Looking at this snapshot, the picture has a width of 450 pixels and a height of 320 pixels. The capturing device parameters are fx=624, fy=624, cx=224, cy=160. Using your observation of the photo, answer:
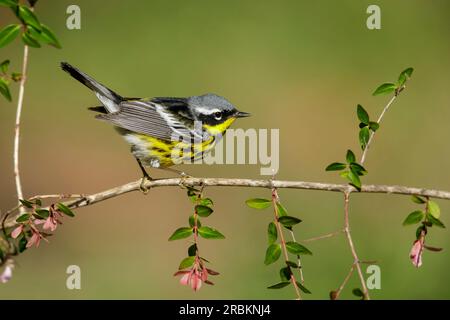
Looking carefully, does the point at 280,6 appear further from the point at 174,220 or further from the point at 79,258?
Result: the point at 79,258

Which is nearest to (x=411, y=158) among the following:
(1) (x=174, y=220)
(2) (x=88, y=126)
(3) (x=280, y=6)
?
(1) (x=174, y=220)

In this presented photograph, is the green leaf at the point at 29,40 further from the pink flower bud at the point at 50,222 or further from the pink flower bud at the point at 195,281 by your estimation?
the pink flower bud at the point at 195,281

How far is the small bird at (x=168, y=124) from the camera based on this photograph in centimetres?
419

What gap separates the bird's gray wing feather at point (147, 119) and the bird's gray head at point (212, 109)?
0.15 metres

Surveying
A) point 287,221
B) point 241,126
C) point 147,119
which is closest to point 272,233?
point 287,221

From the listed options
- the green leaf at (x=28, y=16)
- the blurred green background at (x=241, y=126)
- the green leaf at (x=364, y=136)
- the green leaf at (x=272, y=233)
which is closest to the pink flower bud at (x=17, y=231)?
the green leaf at (x=28, y=16)

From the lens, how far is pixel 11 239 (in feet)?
9.30

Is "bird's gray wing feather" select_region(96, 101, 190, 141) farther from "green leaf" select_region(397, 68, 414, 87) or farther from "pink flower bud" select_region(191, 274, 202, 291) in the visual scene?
"green leaf" select_region(397, 68, 414, 87)

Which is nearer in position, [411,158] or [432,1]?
[411,158]

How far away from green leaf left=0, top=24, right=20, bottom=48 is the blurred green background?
390 centimetres

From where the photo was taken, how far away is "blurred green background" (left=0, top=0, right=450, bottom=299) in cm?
625

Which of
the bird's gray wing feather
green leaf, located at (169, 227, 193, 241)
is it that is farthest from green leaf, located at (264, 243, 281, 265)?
the bird's gray wing feather
